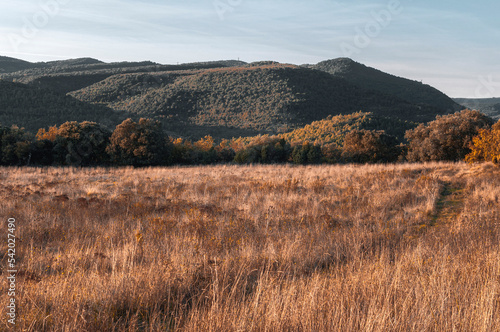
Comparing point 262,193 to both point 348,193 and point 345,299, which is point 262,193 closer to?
point 348,193

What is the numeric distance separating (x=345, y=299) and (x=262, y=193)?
8.05 metres

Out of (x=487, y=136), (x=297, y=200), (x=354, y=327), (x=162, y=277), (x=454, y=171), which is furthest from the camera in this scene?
(x=487, y=136)

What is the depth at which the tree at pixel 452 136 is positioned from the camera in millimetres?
24562

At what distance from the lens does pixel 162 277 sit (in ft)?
12.4

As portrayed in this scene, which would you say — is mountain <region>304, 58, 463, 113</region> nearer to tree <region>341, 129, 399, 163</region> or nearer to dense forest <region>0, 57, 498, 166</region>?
dense forest <region>0, 57, 498, 166</region>

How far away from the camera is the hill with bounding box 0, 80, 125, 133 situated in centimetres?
5188

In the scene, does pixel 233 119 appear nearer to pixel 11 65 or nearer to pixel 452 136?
pixel 452 136

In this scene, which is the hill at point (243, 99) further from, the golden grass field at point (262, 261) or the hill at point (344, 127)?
the golden grass field at point (262, 261)

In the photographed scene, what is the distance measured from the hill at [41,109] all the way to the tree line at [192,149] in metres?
26.6

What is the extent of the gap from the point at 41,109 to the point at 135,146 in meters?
39.7

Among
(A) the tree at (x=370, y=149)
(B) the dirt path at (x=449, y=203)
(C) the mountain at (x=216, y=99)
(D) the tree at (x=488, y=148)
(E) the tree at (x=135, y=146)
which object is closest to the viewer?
(B) the dirt path at (x=449, y=203)

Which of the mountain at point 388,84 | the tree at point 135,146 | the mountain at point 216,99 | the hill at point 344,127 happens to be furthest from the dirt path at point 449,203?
the mountain at point 388,84

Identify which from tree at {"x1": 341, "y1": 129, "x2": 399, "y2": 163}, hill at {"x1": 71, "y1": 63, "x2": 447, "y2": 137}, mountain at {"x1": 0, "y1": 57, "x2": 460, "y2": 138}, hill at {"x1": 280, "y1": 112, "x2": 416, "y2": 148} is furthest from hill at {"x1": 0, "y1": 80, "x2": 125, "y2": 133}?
tree at {"x1": 341, "y1": 129, "x2": 399, "y2": 163}

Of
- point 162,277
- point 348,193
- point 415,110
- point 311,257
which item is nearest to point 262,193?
point 348,193
